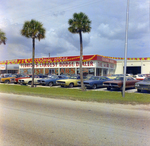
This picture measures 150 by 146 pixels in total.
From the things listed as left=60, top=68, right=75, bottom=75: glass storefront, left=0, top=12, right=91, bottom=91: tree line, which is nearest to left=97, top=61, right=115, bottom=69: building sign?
left=60, top=68, right=75, bottom=75: glass storefront

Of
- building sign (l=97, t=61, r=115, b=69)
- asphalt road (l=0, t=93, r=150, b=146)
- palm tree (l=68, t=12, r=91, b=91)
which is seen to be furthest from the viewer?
building sign (l=97, t=61, r=115, b=69)

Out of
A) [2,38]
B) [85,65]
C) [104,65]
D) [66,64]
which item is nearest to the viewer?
[2,38]

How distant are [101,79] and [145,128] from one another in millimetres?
13362

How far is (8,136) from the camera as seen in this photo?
4898 millimetres

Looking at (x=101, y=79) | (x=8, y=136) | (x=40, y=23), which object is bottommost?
(x=8, y=136)

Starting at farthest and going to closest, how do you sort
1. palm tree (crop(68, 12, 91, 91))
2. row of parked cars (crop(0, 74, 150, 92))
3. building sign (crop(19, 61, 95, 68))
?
1. building sign (crop(19, 61, 95, 68))
2. palm tree (crop(68, 12, 91, 91))
3. row of parked cars (crop(0, 74, 150, 92))

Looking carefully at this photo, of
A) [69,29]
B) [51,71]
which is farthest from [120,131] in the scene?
[51,71]

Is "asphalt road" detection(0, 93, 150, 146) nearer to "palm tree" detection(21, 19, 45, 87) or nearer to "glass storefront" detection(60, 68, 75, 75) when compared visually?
"palm tree" detection(21, 19, 45, 87)

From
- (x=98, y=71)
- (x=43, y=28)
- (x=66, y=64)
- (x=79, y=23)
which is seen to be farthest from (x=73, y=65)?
(x=79, y=23)

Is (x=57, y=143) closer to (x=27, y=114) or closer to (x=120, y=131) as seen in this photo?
(x=120, y=131)

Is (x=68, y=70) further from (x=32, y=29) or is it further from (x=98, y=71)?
(x=32, y=29)

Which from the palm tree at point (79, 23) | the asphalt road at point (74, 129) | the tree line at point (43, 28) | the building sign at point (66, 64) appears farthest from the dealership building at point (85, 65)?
the asphalt road at point (74, 129)

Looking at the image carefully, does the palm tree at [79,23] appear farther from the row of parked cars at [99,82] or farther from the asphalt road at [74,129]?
the asphalt road at [74,129]

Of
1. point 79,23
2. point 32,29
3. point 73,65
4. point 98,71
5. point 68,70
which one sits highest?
point 32,29
